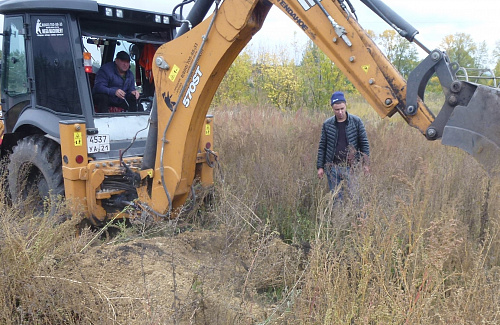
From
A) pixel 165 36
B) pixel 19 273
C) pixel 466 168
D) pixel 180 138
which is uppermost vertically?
pixel 165 36

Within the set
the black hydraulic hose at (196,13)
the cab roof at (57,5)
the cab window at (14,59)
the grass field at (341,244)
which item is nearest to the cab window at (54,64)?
the cab roof at (57,5)

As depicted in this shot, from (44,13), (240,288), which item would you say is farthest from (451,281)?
(44,13)

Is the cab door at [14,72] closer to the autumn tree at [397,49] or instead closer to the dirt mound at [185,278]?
the dirt mound at [185,278]

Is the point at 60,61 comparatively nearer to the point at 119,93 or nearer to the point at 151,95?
the point at 119,93

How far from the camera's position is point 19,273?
110 inches

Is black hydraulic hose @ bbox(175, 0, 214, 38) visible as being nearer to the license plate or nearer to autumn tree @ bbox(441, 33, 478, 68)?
the license plate

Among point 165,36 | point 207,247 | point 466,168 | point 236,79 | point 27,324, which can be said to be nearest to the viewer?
point 27,324

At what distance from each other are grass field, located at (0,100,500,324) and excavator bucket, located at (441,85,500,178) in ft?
1.37

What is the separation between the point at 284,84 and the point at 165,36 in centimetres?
669

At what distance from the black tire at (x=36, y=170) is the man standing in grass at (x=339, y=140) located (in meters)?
3.06

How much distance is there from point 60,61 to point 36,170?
1.34 meters

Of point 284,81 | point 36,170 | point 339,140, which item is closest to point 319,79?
point 284,81

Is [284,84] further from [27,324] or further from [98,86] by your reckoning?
[27,324]

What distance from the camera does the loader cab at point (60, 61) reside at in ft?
15.5
